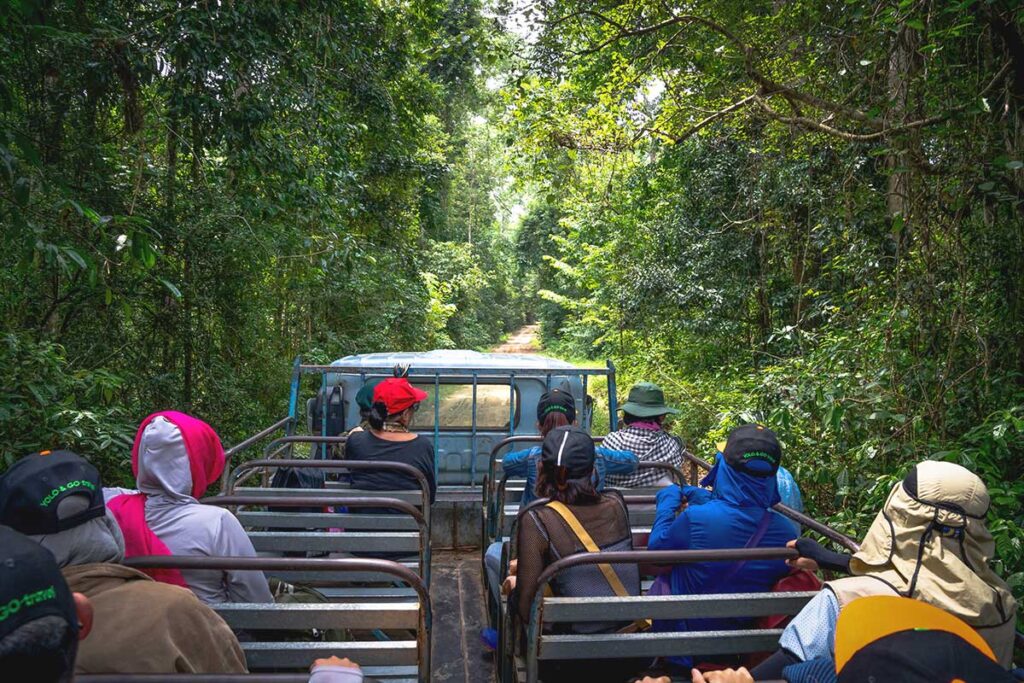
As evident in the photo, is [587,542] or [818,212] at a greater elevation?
[818,212]

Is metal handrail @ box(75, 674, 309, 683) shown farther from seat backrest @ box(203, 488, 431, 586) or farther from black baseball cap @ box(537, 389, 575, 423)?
black baseball cap @ box(537, 389, 575, 423)

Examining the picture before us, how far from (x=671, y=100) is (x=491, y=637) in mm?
8595

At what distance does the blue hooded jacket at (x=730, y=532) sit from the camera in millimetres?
2797

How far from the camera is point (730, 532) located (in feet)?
9.16

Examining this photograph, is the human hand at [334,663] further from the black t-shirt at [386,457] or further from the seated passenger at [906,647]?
the black t-shirt at [386,457]

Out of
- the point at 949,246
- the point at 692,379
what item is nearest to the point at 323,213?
the point at 949,246

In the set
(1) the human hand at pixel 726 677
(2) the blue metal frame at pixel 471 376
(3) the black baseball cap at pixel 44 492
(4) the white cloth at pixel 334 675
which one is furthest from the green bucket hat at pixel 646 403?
(3) the black baseball cap at pixel 44 492

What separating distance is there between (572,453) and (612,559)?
0.55 metres

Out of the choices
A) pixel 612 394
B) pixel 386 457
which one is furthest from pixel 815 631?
pixel 612 394

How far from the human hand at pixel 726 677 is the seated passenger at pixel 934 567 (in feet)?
0.51

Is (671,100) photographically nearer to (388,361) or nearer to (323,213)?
(323,213)

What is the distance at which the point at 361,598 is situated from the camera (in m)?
3.80

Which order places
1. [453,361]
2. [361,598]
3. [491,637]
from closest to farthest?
[361,598] → [491,637] → [453,361]

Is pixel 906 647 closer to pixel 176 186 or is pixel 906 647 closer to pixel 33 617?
pixel 33 617
